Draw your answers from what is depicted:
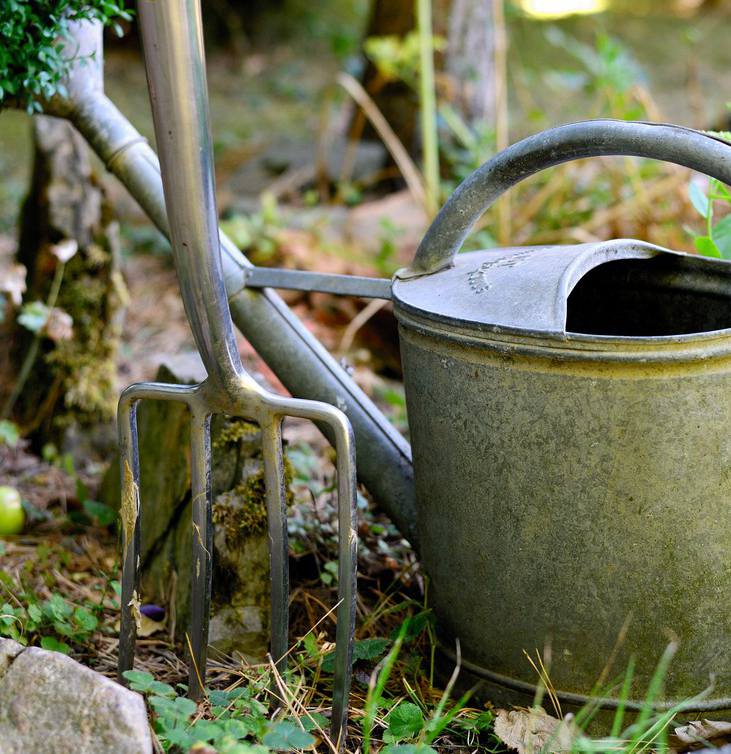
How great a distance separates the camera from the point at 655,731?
128 centimetres

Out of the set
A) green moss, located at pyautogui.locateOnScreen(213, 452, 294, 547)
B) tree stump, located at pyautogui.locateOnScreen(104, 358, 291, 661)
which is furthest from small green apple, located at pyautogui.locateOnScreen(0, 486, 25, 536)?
green moss, located at pyautogui.locateOnScreen(213, 452, 294, 547)

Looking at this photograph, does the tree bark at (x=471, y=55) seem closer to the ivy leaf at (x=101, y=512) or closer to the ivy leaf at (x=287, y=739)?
the ivy leaf at (x=101, y=512)

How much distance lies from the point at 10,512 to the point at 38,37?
39.4 inches

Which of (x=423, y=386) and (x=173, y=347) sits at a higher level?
(x=423, y=386)

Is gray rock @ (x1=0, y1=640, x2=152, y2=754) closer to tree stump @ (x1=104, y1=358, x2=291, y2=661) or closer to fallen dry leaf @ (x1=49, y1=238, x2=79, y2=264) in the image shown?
tree stump @ (x1=104, y1=358, x2=291, y2=661)

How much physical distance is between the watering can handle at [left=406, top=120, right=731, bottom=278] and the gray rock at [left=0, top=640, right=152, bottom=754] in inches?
30.3

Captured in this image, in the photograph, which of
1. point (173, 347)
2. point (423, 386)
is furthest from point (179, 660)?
point (173, 347)

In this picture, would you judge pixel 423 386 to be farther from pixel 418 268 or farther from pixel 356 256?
pixel 356 256

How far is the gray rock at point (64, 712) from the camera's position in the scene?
3.56ft

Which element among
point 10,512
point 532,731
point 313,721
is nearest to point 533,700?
point 532,731

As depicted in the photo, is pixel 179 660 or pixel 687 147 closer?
pixel 687 147

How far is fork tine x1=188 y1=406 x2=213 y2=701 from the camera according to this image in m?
1.33

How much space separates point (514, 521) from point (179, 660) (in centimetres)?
66

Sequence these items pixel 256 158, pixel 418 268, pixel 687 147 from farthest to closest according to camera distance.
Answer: pixel 256 158 → pixel 418 268 → pixel 687 147
